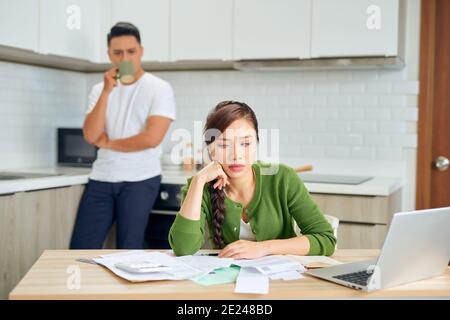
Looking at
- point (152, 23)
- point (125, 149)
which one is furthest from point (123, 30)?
point (125, 149)

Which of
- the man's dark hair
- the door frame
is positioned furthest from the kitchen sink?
the door frame

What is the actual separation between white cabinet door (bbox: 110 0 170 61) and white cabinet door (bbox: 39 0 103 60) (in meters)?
0.22

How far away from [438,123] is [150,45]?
68.6 inches

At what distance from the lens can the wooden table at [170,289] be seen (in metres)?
1.39

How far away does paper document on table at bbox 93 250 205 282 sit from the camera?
59.5 inches

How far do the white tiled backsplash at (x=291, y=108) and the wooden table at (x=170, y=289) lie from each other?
2.14 meters

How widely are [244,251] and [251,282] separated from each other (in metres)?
0.26

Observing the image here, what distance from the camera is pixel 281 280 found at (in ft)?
5.05

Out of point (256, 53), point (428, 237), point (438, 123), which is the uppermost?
point (256, 53)

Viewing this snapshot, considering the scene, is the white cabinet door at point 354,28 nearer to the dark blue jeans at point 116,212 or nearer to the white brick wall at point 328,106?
the white brick wall at point 328,106

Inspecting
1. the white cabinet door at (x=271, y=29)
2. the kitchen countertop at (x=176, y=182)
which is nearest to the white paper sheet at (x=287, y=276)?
the kitchen countertop at (x=176, y=182)

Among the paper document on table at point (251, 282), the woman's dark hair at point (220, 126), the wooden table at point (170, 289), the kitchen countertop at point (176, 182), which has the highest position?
the woman's dark hair at point (220, 126)
